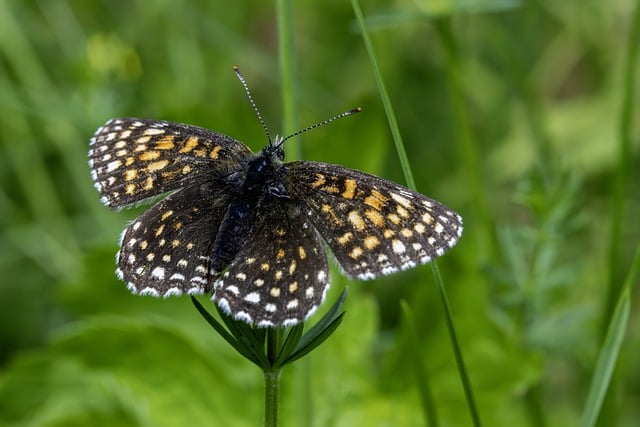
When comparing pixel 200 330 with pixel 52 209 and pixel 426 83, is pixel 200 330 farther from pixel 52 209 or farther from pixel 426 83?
pixel 426 83

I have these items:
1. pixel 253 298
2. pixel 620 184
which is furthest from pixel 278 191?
pixel 620 184

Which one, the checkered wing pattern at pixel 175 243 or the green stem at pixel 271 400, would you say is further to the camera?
the checkered wing pattern at pixel 175 243

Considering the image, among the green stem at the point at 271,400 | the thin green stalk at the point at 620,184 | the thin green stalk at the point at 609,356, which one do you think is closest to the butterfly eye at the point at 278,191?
the green stem at the point at 271,400

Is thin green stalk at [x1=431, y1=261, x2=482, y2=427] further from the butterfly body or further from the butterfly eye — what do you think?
the butterfly eye

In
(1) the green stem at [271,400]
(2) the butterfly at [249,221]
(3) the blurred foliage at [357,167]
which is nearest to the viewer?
(1) the green stem at [271,400]

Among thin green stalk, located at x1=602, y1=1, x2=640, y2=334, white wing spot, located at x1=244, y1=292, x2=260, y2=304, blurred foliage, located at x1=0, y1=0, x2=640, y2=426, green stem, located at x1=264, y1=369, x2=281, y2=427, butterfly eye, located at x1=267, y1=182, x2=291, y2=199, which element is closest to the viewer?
green stem, located at x1=264, y1=369, x2=281, y2=427

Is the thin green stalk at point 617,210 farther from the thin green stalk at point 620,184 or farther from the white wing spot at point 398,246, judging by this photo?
the white wing spot at point 398,246

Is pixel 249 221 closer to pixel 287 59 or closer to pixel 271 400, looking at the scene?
pixel 287 59

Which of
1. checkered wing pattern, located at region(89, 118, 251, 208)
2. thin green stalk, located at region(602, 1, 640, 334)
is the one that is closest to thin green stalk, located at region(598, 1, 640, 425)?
thin green stalk, located at region(602, 1, 640, 334)
